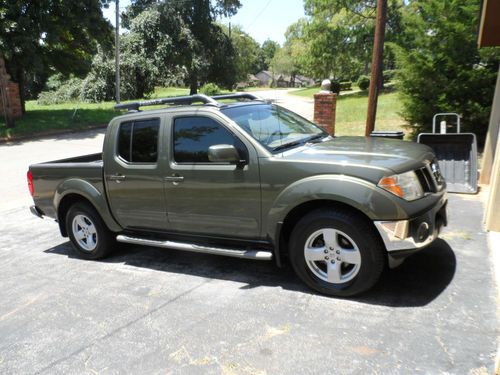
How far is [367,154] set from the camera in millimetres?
3959

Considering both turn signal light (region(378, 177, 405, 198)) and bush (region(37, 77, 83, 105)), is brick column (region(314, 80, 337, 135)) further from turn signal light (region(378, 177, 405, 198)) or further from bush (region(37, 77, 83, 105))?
bush (region(37, 77, 83, 105))

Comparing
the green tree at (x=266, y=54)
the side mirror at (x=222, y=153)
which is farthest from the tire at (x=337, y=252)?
the green tree at (x=266, y=54)

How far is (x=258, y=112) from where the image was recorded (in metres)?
4.79

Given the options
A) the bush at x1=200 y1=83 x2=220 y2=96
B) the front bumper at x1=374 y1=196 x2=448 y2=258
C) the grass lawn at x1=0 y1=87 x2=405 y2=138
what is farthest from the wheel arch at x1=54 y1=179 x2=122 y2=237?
the bush at x1=200 y1=83 x2=220 y2=96

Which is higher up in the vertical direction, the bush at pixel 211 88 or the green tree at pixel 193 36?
the green tree at pixel 193 36

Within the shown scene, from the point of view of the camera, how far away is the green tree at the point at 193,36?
105ft

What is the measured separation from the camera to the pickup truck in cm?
367

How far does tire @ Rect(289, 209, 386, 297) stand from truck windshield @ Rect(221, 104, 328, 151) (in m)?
0.89

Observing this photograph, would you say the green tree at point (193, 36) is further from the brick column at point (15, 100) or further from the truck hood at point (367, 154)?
the truck hood at point (367, 154)

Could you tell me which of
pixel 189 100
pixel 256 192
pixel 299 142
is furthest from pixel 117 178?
pixel 299 142

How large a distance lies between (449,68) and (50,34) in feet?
53.4

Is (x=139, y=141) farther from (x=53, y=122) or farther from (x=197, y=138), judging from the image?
(x=53, y=122)

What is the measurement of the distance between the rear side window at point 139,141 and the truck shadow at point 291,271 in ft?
4.21

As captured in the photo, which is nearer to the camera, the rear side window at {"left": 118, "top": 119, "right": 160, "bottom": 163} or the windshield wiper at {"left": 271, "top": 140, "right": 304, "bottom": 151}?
the windshield wiper at {"left": 271, "top": 140, "right": 304, "bottom": 151}
